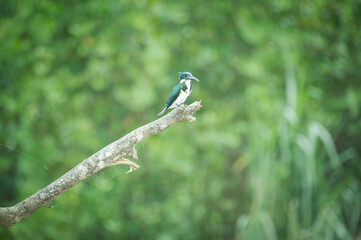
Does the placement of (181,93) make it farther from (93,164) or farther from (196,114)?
(196,114)

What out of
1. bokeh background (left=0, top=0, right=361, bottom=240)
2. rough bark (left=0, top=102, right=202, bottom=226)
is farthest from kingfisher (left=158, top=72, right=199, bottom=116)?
bokeh background (left=0, top=0, right=361, bottom=240)

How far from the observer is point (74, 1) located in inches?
98.0

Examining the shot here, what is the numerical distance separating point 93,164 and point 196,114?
181 cm

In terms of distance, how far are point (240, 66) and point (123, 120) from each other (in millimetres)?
1018

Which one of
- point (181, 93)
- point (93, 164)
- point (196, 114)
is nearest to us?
point (93, 164)

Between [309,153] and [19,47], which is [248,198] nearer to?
Answer: [309,153]

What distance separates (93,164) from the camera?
24.2 inches

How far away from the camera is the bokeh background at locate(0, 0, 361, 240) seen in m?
2.36

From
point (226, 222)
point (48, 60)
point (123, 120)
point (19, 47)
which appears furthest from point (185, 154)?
point (19, 47)

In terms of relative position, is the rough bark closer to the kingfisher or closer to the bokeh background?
the kingfisher

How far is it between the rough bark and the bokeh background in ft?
5.35

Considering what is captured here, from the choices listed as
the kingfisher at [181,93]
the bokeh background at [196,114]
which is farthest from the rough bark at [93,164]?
the bokeh background at [196,114]

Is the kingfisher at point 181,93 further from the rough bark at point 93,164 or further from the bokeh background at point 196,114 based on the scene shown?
the bokeh background at point 196,114

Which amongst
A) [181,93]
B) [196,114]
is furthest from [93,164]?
[196,114]
